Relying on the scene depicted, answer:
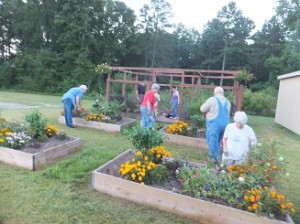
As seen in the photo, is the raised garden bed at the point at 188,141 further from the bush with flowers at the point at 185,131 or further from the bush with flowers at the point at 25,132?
the bush with flowers at the point at 25,132

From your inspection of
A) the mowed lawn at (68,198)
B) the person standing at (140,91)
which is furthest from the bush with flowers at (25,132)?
the person standing at (140,91)

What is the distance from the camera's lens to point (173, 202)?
3.06 metres

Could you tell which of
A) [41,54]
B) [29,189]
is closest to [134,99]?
[29,189]

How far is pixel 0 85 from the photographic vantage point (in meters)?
25.4

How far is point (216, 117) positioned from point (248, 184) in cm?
176

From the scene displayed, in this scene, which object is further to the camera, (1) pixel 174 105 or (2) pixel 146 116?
(1) pixel 174 105

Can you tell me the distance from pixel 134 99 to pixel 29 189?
23.5ft

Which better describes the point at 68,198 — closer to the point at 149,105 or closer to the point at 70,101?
the point at 149,105

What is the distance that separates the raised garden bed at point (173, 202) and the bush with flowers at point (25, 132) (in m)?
1.71

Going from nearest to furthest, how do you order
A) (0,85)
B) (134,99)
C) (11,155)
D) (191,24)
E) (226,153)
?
(226,153), (11,155), (134,99), (0,85), (191,24)

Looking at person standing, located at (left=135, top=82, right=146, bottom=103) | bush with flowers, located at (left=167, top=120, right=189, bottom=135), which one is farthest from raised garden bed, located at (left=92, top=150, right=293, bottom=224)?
person standing, located at (left=135, top=82, right=146, bottom=103)

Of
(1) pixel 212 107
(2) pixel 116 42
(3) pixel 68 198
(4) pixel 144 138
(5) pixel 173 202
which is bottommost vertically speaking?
(3) pixel 68 198

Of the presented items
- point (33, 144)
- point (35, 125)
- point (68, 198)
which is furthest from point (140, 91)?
point (68, 198)

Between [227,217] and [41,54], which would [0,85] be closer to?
[41,54]
